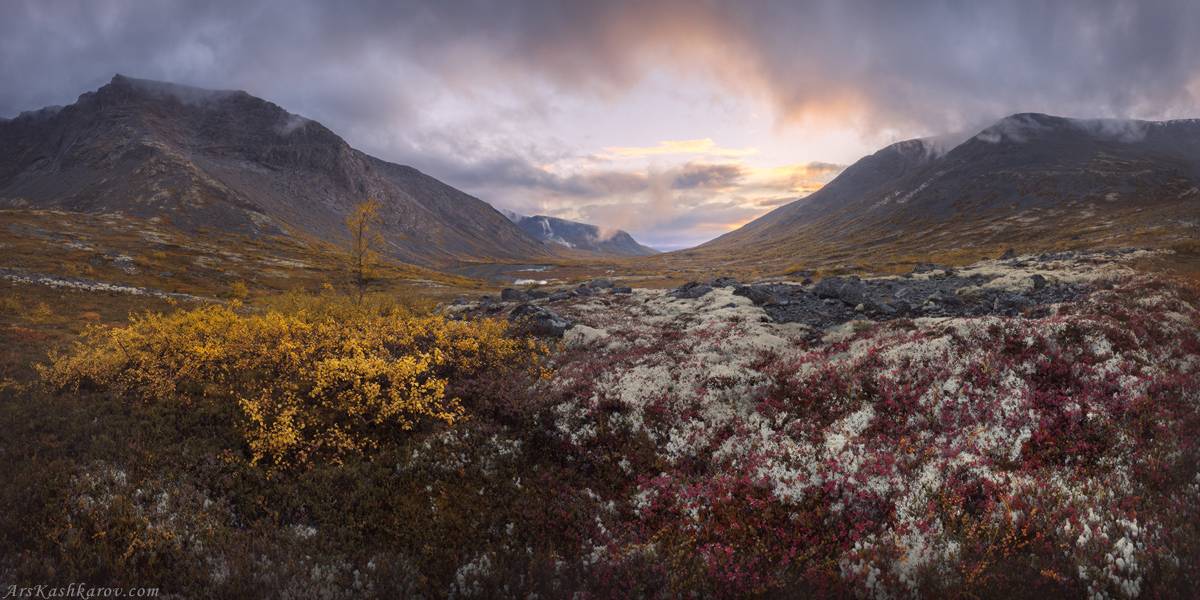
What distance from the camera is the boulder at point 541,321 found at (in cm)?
2472

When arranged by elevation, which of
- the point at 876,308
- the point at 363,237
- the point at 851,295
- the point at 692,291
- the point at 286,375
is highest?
the point at 363,237

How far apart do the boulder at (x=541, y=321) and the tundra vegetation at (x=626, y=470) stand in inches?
378

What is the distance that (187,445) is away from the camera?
9.65 metres

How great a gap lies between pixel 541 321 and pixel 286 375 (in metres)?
13.9

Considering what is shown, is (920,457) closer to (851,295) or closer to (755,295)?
(851,295)

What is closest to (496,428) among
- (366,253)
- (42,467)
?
(42,467)

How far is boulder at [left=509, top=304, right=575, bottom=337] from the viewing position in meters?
24.7

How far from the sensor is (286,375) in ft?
43.3

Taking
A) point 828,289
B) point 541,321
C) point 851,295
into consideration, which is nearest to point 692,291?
point 828,289

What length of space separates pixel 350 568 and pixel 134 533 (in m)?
3.83

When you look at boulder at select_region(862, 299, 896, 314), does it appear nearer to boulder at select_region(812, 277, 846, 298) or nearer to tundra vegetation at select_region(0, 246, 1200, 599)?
boulder at select_region(812, 277, 846, 298)

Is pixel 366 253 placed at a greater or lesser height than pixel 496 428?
greater

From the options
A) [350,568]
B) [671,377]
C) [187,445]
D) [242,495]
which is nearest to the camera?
[350,568]

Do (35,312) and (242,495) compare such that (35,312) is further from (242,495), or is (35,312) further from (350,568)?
(350,568)
